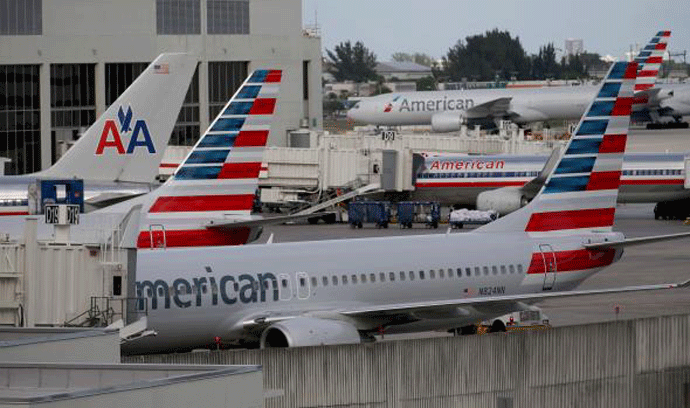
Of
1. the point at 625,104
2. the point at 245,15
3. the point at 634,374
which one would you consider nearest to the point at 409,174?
the point at 245,15

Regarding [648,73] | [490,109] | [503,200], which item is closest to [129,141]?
[503,200]

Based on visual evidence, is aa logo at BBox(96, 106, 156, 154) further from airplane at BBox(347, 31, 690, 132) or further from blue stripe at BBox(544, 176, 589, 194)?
airplane at BBox(347, 31, 690, 132)

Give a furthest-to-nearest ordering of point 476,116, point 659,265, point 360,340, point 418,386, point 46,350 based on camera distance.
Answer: point 476,116 → point 659,265 → point 360,340 → point 418,386 → point 46,350

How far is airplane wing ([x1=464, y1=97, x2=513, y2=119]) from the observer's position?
477ft

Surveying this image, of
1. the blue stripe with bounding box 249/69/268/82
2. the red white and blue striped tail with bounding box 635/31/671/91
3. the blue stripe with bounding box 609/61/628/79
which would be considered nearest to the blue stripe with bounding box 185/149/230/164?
the blue stripe with bounding box 249/69/268/82

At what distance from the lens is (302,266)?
110 ft

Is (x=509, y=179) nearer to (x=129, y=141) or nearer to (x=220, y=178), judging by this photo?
(x=129, y=141)

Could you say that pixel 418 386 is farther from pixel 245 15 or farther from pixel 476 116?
pixel 476 116

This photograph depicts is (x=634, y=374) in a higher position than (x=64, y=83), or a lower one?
lower

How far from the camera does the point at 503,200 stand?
260ft

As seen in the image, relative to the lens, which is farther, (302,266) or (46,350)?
(302,266)

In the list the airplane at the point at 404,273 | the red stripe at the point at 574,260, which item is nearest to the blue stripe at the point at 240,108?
the airplane at the point at 404,273

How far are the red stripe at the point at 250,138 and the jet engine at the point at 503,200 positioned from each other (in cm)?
3848

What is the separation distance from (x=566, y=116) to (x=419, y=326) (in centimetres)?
11695
